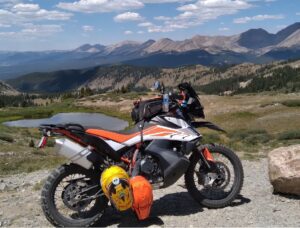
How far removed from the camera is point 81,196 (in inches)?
332

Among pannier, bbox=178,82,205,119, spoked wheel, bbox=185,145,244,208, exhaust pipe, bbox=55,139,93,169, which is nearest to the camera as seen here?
exhaust pipe, bbox=55,139,93,169

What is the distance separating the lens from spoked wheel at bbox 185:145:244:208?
936cm

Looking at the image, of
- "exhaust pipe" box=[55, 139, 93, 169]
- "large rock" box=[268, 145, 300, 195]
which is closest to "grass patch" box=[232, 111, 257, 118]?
"large rock" box=[268, 145, 300, 195]

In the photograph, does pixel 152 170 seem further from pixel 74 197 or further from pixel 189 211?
pixel 74 197

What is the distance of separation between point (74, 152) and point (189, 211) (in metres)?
2.93

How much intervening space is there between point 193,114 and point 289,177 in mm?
2832

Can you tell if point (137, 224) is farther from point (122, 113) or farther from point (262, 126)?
point (122, 113)

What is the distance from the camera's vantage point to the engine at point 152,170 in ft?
28.1

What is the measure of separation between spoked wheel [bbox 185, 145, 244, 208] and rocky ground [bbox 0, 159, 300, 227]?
243 millimetres

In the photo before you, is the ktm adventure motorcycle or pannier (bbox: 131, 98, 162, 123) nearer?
the ktm adventure motorcycle

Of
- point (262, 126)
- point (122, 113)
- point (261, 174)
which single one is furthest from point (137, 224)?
point (122, 113)

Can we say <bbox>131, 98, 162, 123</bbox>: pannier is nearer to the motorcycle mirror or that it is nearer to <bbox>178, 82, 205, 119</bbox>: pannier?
the motorcycle mirror

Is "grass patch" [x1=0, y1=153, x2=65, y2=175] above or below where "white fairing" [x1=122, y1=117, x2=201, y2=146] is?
below

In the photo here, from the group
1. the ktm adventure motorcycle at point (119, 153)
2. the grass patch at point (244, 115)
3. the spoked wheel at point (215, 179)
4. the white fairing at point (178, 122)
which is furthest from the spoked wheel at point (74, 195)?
the grass patch at point (244, 115)
